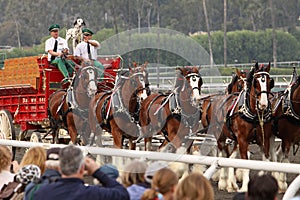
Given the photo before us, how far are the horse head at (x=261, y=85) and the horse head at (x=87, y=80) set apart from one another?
11.9 feet

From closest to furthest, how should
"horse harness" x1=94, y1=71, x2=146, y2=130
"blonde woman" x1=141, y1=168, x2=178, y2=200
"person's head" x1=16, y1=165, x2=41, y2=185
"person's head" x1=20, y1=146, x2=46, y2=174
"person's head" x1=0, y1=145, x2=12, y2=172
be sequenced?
"blonde woman" x1=141, y1=168, x2=178, y2=200
"person's head" x1=16, y1=165, x2=41, y2=185
"person's head" x1=20, y1=146, x2=46, y2=174
"person's head" x1=0, y1=145, x2=12, y2=172
"horse harness" x1=94, y1=71, x2=146, y2=130

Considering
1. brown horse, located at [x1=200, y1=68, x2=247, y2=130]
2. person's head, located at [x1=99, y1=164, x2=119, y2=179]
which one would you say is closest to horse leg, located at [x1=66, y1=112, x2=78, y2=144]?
brown horse, located at [x1=200, y1=68, x2=247, y2=130]

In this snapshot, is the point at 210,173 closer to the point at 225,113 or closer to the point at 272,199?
the point at 272,199

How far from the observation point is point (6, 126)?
18.1 meters

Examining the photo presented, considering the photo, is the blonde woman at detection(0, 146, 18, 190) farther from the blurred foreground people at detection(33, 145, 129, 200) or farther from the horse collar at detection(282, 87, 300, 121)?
the horse collar at detection(282, 87, 300, 121)

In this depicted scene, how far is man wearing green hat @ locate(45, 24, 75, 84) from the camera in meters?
17.3

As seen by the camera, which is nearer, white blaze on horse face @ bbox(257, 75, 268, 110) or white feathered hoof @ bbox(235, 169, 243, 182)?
white blaze on horse face @ bbox(257, 75, 268, 110)

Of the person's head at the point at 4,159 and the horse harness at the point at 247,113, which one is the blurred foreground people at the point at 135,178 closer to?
the person's head at the point at 4,159

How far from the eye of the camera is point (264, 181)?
614 centimetres

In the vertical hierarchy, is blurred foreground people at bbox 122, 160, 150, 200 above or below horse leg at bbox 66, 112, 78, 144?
above

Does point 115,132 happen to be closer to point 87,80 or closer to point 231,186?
point 87,80

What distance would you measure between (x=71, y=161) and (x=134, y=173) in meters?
0.65

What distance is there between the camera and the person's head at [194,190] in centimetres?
615

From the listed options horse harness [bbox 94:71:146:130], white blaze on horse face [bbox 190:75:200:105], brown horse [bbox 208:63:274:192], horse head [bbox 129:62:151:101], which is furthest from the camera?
horse harness [bbox 94:71:146:130]
